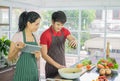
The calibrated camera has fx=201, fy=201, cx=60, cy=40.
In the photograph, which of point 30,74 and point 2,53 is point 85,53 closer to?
point 2,53

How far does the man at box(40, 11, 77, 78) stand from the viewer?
2279mm

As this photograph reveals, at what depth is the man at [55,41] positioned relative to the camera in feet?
7.48

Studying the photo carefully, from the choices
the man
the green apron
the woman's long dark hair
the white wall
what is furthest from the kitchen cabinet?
the white wall

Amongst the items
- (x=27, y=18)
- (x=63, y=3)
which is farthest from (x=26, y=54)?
(x=63, y=3)

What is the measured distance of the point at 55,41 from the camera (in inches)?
96.7

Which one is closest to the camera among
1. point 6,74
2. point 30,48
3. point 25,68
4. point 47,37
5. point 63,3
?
point 30,48

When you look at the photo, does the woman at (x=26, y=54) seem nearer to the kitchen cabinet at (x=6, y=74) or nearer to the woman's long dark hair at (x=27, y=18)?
the woman's long dark hair at (x=27, y=18)

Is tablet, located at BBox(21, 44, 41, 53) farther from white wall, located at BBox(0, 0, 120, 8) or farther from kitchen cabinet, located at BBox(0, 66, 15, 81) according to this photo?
white wall, located at BBox(0, 0, 120, 8)

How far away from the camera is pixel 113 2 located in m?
4.73

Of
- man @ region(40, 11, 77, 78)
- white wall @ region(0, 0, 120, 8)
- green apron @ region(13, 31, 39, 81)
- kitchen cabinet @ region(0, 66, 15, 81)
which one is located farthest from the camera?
white wall @ region(0, 0, 120, 8)

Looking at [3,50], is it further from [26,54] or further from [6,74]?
[26,54]

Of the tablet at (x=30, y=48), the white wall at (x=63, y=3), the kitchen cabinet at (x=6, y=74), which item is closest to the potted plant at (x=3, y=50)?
the kitchen cabinet at (x=6, y=74)

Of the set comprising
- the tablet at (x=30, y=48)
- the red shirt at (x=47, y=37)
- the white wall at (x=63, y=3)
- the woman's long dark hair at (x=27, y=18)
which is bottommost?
the tablet at (x=30, y=48)

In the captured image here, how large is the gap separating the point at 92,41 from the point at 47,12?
1.48 m
